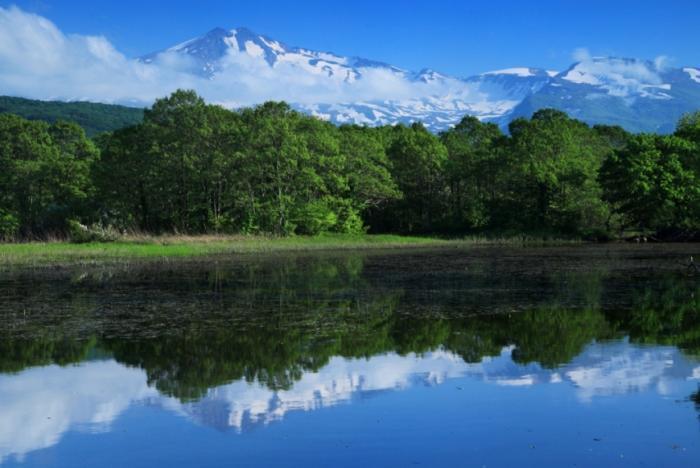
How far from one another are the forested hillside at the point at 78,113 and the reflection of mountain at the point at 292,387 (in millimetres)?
151349

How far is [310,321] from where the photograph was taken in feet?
72.2

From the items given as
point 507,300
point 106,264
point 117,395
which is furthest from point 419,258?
point 117,395

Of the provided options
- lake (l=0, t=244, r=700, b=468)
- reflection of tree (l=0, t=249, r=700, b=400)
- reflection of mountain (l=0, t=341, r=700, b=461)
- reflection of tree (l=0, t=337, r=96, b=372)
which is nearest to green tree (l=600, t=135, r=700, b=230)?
reflection of tree (l=0, t=249, r=700, b=400)

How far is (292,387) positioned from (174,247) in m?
40.8

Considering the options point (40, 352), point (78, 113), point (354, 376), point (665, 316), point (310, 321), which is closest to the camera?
point (354, 376)

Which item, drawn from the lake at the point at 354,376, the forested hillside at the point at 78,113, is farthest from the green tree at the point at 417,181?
the forested hillside at the point at 78,113

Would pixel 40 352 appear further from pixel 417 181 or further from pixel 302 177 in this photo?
pixel 417 181

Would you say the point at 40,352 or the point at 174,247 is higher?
the point at 40,352

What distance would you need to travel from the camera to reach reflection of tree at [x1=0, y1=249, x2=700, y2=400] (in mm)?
16906

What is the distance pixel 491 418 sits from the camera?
11984 mm

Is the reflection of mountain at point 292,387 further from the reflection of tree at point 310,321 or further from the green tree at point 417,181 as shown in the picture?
the green tree at point 417,181

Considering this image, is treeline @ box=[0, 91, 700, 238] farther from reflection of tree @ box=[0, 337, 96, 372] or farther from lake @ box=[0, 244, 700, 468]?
reflection of tree @ box=[0, 337, 96, 372]

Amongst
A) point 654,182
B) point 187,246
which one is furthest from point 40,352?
point 654,182

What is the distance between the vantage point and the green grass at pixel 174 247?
46178mm
